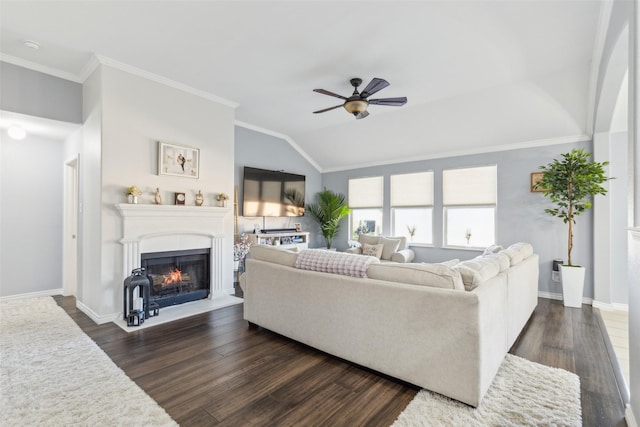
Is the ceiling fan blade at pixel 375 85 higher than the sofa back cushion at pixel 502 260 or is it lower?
higher

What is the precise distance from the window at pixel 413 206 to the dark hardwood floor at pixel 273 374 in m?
2.89

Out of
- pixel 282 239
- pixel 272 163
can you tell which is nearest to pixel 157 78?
pixel 272 163

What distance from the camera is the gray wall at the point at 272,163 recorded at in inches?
228

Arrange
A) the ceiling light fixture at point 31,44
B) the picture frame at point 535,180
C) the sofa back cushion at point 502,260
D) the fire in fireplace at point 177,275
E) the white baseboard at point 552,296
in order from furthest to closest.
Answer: the picture frame at point 535,180
the white baseboard at point 552,296
the fire in fireplace at point 177,275
the ceiling light fixture at point 31,44
the sofa back cushion at point 502,260

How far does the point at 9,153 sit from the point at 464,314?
5.92 m

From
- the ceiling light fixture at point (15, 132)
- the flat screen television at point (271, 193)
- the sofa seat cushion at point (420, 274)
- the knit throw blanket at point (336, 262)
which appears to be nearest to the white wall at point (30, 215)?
the ceiling light fixture at point (15, 132)

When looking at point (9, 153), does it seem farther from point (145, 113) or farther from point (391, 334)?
point (391, 334)

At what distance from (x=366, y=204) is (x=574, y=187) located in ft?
12.2

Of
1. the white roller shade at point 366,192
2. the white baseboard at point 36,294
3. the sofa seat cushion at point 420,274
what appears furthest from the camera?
the white roller shade at point 366,192

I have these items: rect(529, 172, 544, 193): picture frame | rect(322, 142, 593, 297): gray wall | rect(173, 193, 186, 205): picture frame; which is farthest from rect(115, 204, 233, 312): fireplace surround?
rect(529, 172, 544, 193): picture frame

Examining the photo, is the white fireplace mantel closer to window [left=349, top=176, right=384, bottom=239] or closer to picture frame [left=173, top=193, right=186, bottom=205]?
picture frame [left=173, top=193, right=186, bottom=205]

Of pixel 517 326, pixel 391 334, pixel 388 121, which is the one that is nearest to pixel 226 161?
pixel 388 121

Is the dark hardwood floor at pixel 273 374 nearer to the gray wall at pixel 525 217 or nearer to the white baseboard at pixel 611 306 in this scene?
the white baseboard at pixel 611 306

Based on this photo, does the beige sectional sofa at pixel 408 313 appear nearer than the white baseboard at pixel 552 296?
Yes
